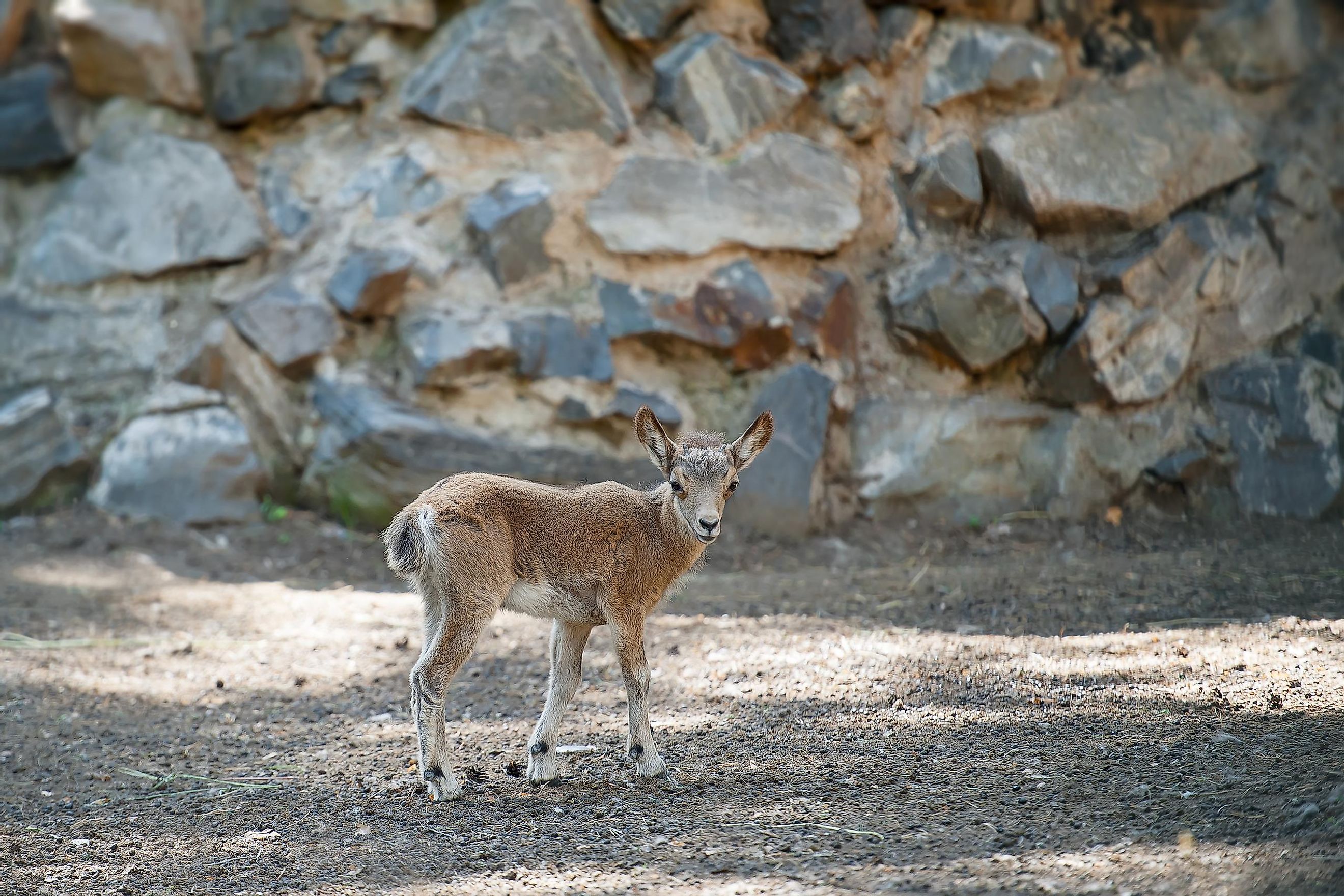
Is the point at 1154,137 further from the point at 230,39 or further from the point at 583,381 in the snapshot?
the point at 230,39

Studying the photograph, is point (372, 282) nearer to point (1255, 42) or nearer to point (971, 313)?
point (971, 313)

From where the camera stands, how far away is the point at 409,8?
32.1 ft

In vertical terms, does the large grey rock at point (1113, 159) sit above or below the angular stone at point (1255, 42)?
below

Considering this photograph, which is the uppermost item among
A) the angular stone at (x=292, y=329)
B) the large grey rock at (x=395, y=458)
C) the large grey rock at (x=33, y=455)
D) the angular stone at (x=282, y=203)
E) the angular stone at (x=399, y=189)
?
the angular stone at (x=399, y=189)

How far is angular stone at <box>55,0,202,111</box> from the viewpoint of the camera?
964 cm

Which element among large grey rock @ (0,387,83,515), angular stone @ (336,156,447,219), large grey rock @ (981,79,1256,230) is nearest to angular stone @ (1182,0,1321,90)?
large grey rock @ (981,79,1256,230)

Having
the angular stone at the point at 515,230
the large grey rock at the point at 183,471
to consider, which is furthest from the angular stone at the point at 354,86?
the large grey rock at the point at 183,471

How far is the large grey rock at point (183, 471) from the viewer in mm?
8922

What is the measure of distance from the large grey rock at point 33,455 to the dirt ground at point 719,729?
27 centimetres

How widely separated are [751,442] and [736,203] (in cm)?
470

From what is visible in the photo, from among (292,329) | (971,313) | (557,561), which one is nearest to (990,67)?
(971,313)

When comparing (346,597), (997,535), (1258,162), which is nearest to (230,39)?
(346,597)

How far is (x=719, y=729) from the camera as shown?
17.9 feet

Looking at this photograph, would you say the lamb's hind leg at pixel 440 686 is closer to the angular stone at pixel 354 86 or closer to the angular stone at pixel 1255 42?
the angular stone at pixel 354 86
